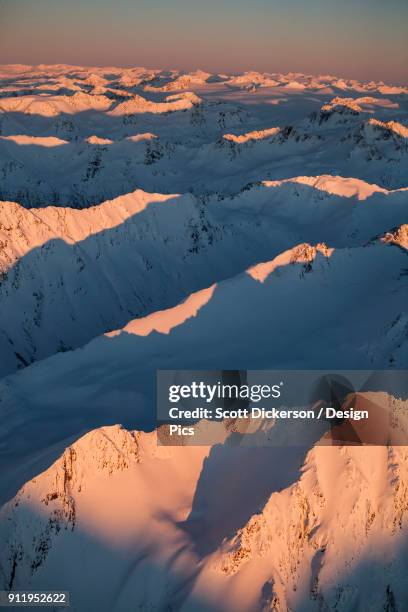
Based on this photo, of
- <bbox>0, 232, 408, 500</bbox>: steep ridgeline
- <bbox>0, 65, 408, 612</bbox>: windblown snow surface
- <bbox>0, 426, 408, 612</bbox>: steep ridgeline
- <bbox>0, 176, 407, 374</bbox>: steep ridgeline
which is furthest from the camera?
<bbox>0, 176, 407, 374</bbox>: steep ridgeline

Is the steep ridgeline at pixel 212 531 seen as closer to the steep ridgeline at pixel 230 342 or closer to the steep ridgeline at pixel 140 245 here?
the steep ridgeline at pixel 230 342

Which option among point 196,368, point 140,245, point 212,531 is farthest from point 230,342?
point 140,245

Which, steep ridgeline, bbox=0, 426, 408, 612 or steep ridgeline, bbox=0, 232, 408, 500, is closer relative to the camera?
steep ridgeline, bbox=0, 426, 408, 612

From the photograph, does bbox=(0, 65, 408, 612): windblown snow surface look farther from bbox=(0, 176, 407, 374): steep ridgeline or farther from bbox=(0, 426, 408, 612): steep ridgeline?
bbox=(0, 176, 407, 374): steep ridgeline

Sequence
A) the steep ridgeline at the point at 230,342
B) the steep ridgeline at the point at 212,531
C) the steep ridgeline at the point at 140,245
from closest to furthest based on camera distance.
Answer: the steep ridgeline at the point at 212,531 < the steep ridgeline at the point at 230,342 < the steep ridgeline at the point at 140,245

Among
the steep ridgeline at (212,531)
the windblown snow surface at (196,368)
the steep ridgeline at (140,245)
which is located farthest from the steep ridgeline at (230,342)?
the steep ridgeline at (140,245)

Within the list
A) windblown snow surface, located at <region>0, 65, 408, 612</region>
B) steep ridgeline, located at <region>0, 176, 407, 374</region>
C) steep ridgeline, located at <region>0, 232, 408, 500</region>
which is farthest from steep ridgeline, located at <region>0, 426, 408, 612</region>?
steep ridgeline, located at <region>0, 176, 407, 374</region>

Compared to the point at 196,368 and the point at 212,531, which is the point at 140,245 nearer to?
the point at 196,368
